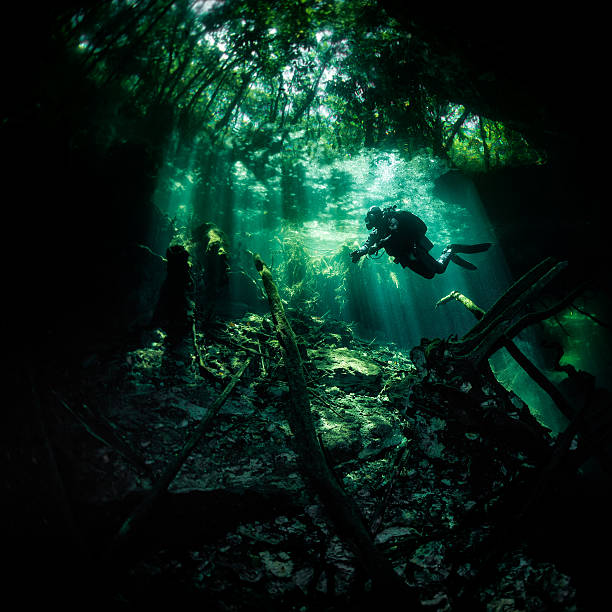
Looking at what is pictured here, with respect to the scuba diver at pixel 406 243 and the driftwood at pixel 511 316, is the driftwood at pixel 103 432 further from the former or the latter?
the scuba diver at pixel 406 243

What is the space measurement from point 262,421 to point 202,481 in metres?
1.38

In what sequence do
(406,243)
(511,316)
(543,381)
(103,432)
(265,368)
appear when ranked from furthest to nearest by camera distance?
(406,243) → (265,368) → (511,316) → (543,381) → (103,432)

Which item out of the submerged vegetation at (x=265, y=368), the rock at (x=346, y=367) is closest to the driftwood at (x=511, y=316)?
the submerged vegetation at (x=265, y=368)

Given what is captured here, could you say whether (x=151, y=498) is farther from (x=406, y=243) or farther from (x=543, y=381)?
(x=406, y=243)

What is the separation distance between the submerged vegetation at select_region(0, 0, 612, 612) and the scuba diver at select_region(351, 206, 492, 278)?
1357mm

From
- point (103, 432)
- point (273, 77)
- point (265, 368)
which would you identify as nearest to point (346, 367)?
point (265, 368)

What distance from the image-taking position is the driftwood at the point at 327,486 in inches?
73.9

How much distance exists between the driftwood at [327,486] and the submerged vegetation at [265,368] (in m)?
0.03

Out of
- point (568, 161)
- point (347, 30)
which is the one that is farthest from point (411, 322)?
point (347, 30)

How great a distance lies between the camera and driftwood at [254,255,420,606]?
6.16ft

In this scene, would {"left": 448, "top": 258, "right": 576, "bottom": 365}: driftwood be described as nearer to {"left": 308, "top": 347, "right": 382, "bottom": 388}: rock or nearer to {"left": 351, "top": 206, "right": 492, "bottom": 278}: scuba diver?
{"left": 351, "top": 206, "right": 492, "bottom": 278}: scuba diver

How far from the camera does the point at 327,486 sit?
278 centimetres

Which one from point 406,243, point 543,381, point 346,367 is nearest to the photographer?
point 543,381

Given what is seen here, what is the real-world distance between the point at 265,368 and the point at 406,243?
181 inches
